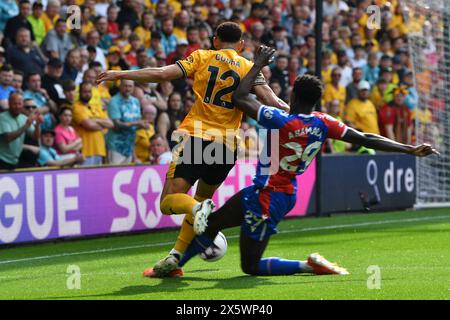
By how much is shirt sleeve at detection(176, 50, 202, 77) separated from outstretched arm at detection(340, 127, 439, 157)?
1.64 m

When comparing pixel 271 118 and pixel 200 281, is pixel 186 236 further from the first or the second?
pixel 271 118

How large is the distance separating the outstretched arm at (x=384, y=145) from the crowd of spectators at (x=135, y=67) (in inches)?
247

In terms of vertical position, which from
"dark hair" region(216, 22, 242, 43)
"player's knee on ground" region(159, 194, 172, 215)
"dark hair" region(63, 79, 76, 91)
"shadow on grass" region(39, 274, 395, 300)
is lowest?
"shadow on grass" region(39, 274, 395, 300)

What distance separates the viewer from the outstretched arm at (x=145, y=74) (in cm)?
981

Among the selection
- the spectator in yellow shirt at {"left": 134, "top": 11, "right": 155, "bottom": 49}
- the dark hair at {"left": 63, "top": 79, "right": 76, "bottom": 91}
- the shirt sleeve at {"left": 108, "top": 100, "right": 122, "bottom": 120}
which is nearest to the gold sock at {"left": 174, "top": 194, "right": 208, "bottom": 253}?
the dark hair at {"left": 63, "top": 79, "right": 76, "bottom": 91}

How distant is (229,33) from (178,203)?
1677 mm

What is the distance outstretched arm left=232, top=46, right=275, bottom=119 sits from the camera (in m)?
9.47

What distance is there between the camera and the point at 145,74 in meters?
9.94

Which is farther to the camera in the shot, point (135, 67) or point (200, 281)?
point (135, 67)

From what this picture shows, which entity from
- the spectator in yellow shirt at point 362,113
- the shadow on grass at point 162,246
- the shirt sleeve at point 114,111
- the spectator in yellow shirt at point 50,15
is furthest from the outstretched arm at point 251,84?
the spectator in yellow shirt at point 362,113

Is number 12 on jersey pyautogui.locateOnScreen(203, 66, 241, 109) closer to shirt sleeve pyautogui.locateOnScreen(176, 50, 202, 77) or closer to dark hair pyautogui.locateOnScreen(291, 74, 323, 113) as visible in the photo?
shirt sleeve pyautogui.locateOnScreen(176, 50, 202, 77)

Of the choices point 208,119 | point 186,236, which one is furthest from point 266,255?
point 208,119

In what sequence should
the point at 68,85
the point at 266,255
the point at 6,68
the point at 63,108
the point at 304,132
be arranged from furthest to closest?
the point at 68,85 < the point at 63,108 < the point at 6,68 < the point at 266,255 < the point at 304,132
